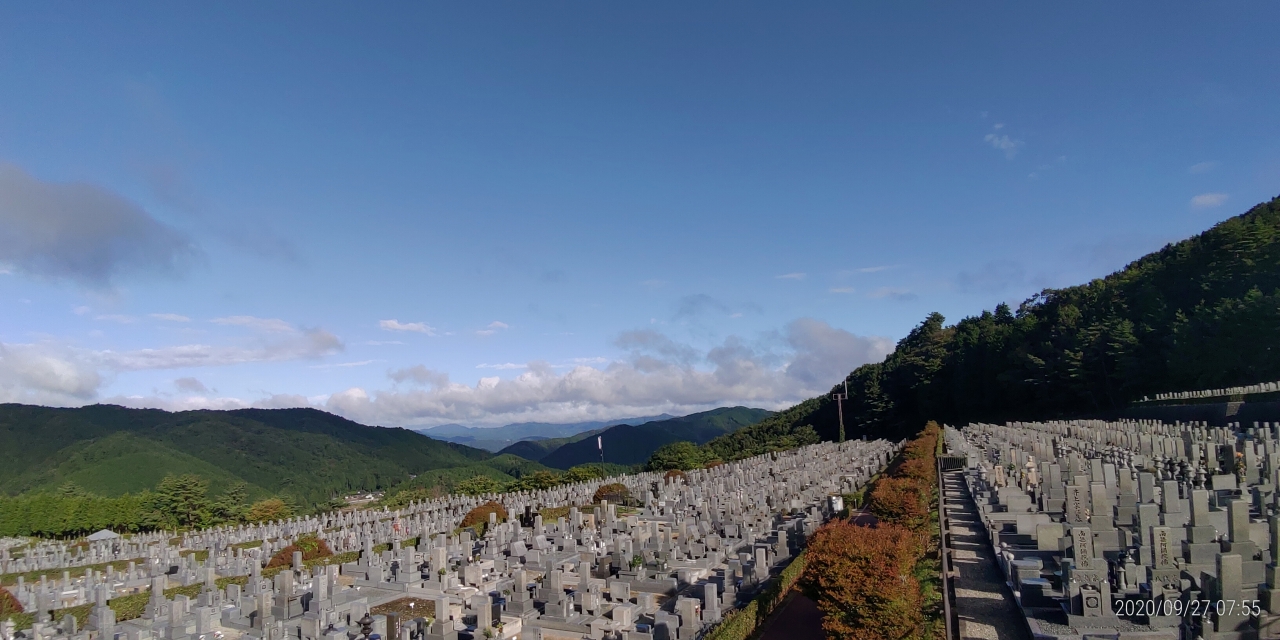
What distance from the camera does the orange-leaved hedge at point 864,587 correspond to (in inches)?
286

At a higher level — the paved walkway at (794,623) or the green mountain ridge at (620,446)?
the paved walkway at (794,623)

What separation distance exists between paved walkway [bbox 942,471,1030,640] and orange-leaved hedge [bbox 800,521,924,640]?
1.17 meters

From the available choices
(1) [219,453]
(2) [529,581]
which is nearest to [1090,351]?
(2) [529,581]

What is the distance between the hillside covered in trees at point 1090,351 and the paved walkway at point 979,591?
957 inches

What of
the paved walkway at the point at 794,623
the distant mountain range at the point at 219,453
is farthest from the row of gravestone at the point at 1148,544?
the distant mountain range at the point at 219,453

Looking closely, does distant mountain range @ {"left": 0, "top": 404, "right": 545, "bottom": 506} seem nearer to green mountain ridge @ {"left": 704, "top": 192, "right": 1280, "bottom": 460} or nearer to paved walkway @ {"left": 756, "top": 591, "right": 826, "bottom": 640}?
green mountain ridge @ {"left": 704, "top": 192, "right": 1280, "bottom": 460}

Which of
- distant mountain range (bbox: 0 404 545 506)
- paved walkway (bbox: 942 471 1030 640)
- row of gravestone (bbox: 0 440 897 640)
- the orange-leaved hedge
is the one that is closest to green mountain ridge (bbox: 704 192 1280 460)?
row of gravestone (bbox: 0 440 897 640)

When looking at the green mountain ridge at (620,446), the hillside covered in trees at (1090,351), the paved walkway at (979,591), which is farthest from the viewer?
the green mountain ridge at (620,446)

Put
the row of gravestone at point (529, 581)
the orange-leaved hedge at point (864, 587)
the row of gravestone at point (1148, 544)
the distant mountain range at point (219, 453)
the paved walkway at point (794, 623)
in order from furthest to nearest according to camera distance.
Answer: the distant mountain range at point (219, 453)
the row of gravestone at point (529, 581)
the paved walkway at point (794, 623)
the orange-leaved hedge at point (864, 587)
the row of gravestone at point (1148, 544)

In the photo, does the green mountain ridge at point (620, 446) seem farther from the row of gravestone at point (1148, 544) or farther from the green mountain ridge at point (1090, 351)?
the row of gravestone at point (1148, 544)

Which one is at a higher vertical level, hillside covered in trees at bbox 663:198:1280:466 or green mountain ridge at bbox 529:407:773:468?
hillside covered in trees at bbox 663:198:1280:466

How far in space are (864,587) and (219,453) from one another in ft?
347

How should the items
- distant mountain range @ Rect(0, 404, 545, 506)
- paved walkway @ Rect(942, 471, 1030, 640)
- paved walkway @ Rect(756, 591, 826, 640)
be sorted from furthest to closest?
distant mountain range @ Rect(0, 404, 545, 506), paved walkway @ Rect(756, 591, 826, 640), paved walkway @ Rect(942, 471, 1030, 640)

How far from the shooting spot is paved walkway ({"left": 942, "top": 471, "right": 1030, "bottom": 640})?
319 inches
